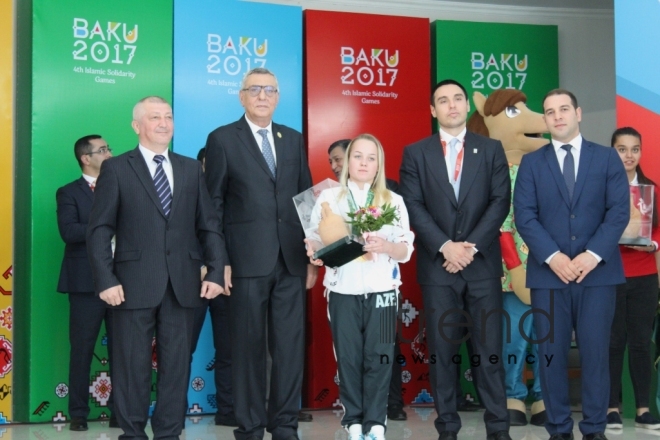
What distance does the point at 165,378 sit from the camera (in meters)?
3.93

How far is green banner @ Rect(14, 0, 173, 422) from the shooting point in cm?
557

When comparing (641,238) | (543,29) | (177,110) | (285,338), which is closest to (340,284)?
(285,338)

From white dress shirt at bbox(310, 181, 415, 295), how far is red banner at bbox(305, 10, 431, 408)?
77.0 inches

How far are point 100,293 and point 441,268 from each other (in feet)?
5.59

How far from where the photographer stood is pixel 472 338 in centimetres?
429

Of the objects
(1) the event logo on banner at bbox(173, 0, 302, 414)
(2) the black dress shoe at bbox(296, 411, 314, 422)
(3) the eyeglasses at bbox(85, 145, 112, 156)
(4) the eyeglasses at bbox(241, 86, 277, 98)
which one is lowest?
(2) the black dress shoe at bbox(296, 411, 314, 422)

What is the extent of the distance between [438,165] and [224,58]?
234 centimetres

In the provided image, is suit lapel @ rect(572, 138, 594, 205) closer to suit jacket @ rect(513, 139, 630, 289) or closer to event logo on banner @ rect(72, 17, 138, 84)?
suit jacket @ rect(513, 139, 630, 289)

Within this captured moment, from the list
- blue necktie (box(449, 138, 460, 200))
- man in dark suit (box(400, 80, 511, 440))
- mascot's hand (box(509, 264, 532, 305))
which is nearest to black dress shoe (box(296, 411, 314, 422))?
man in dark suit (box(400, 80, 511, 440))

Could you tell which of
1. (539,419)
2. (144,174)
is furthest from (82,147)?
(539,419)

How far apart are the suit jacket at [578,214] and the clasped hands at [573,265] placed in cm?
4

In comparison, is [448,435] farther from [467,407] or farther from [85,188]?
[85,188]

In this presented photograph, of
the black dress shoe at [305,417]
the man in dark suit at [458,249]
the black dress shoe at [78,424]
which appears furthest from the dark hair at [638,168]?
the black dress shoe at [78,424]

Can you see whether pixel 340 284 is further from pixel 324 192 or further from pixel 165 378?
pixel 165 378
